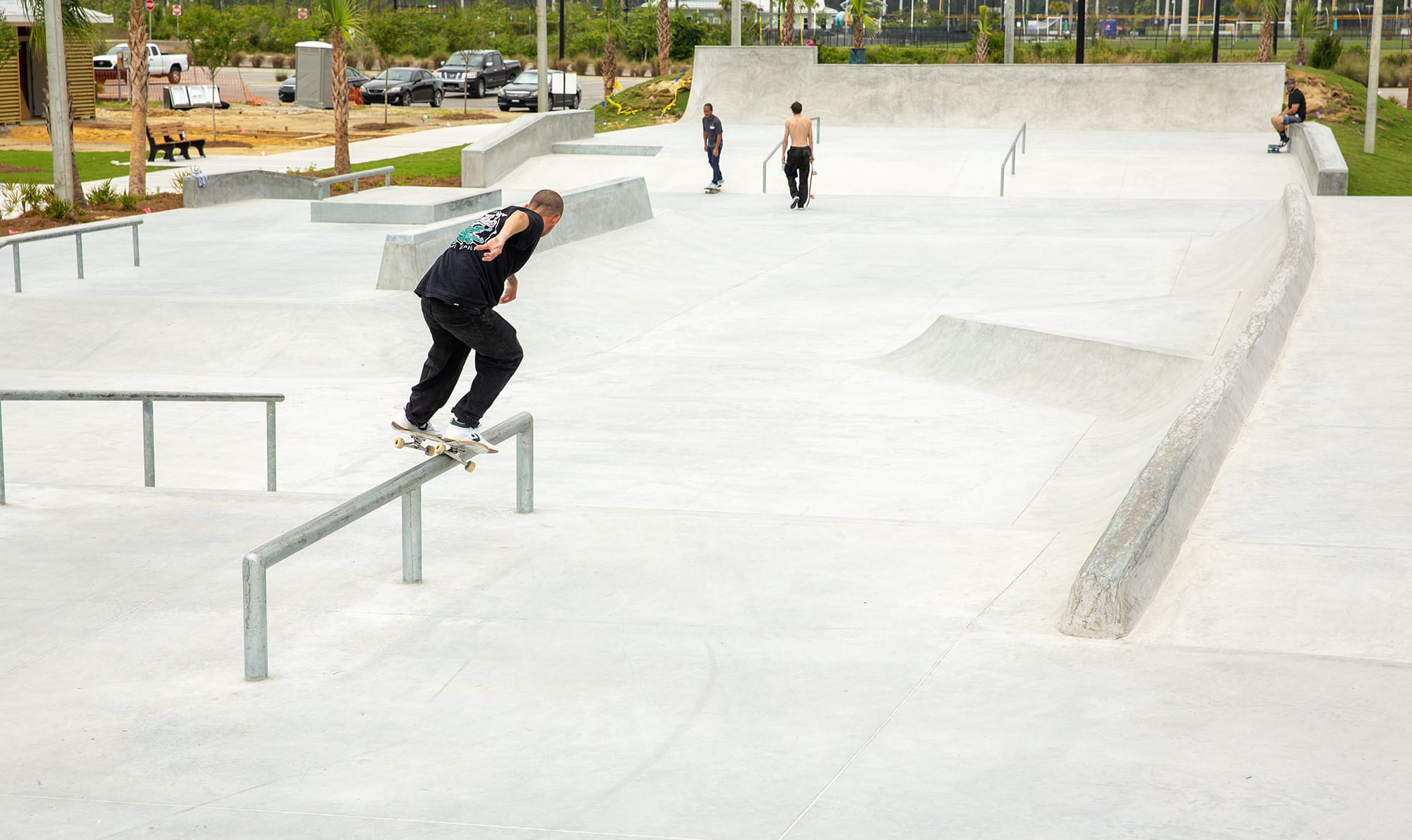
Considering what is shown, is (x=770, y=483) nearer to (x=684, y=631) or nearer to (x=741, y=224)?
(x=684, y=631)

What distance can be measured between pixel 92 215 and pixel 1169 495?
19214mm

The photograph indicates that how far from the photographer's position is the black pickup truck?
173ft

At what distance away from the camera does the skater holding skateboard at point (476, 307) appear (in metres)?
6.37

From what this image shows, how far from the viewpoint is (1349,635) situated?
5.13 m

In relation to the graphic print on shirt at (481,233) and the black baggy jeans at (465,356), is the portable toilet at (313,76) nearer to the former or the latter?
the black baggy jeans at (465,356)

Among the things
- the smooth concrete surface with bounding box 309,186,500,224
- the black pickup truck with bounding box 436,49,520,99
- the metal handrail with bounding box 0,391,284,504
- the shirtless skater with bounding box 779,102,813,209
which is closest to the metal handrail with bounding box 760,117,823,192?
the shirtless skater with bounding box 779,102,813,209

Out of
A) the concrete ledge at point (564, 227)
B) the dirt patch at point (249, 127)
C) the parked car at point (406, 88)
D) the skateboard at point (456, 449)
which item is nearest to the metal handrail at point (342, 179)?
the concrete ledge at point (564, 227)

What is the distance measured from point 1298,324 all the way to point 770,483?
14.2ft

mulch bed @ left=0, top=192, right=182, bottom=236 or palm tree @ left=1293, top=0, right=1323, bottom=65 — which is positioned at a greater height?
palm tree @ left=1293, top=0, right=1323, bottom=65

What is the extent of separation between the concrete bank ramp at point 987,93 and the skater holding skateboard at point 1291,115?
331cm

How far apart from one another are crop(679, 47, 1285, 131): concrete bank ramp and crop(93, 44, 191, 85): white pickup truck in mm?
28425

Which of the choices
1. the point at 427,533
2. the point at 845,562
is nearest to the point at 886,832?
the point at 845,562

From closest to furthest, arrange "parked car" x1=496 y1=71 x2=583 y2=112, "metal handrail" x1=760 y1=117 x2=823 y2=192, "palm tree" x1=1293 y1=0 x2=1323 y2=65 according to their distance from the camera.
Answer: "metal handrail" x1=760 y1=117 x2=823 y2=192 < "palm tree" x1=1293 y1=0 x2=1323 y2=65 < "parked car" x1=496 y1=71 x2=583 y2=112

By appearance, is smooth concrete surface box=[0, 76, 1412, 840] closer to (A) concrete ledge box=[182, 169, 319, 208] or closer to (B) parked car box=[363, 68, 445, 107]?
(A) concrete ledge box=[182, 169, 319, 208]
